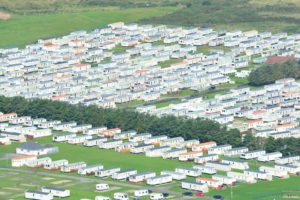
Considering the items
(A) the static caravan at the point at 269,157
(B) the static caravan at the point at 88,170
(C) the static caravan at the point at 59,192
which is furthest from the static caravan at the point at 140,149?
(C) the static caravan at the point at 59,192

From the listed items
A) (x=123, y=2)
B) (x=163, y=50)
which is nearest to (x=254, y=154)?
(x=163, y=50)

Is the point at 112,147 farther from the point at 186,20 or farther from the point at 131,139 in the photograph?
the point at 186,20

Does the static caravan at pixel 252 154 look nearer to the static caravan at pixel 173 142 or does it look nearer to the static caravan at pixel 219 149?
the static caravan at pixel 219 149

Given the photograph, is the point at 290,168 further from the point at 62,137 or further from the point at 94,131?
the point at 62,137

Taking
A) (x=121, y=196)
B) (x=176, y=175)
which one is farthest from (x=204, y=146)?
(x=121, y=196)

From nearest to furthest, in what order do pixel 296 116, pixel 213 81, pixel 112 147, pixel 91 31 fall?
pixel 112 147 → pixel 296 116 → pixel 213 81 → pixel 91 31

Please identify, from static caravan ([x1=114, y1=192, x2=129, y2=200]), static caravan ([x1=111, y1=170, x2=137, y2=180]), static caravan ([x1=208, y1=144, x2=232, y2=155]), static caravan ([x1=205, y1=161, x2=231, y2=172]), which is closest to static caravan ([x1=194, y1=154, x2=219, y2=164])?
static caravan ([x1=208, y1=144, x2=232, y2=155])

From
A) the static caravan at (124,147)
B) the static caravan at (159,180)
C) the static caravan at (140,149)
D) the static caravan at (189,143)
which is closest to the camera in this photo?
the static caravan at (159,180)
